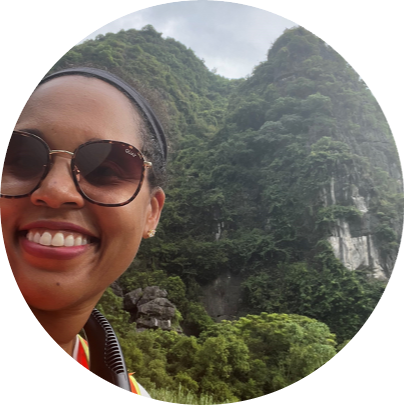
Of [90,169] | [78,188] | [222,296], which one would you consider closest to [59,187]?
[78,188]

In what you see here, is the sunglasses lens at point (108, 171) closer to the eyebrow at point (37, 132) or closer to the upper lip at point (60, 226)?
the eyebrow at point (37, 132)

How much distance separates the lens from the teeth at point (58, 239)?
3.73 meters

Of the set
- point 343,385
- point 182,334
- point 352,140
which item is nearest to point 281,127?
point 352,140

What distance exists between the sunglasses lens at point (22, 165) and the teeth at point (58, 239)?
398mm

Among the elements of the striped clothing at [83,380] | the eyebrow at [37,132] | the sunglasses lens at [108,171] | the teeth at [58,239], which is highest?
the eyebrow at [37,132]

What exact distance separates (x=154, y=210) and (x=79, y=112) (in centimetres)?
107

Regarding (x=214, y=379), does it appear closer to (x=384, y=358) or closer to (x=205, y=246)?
(x=205, y=246)

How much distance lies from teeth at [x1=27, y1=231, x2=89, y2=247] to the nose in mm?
286

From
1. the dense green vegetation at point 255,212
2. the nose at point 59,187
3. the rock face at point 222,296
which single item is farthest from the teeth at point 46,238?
the rock face at point 222,296

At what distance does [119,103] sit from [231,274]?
1783 mm

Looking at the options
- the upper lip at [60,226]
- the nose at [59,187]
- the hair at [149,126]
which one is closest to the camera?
the nose at [59,187]

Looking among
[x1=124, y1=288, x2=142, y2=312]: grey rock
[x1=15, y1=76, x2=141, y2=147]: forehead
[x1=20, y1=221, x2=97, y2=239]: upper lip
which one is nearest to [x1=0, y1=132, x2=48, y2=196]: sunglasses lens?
[x1=15, y1=76, x2=141, y2=147]: forehead

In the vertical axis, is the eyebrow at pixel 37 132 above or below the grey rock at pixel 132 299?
above

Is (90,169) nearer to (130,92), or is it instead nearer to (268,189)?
(130,92)
